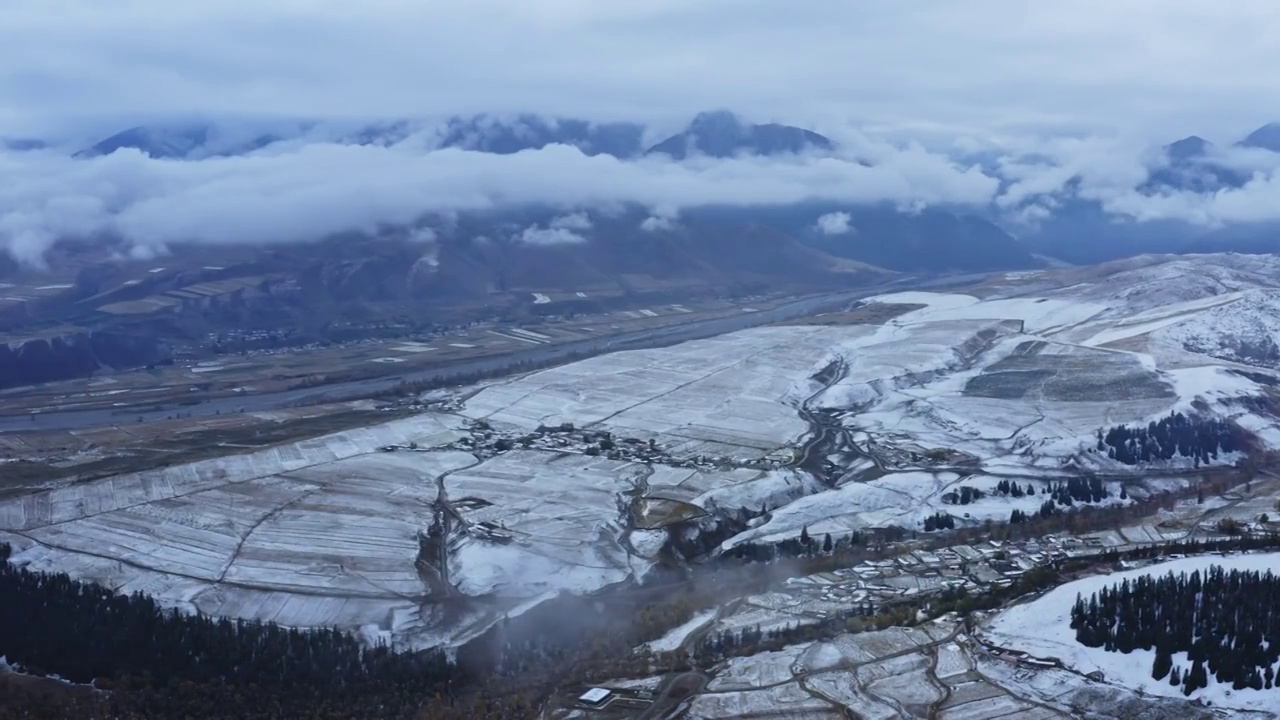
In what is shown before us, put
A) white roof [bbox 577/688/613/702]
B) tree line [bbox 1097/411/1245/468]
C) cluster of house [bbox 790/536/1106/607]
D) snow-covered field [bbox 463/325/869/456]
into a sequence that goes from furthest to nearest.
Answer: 1. snow-covered field [bbox 463/325/869/456]
2. tree line [bbox 1097/411/1245/468]
3. cluster of house [bbox 790/536/1106/607]
4. white roof [bbox 577/688/613/702]

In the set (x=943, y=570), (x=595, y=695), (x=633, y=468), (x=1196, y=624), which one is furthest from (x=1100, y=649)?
(x=633, y=468)

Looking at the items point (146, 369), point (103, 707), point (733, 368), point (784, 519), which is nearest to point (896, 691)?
point (784, 519)

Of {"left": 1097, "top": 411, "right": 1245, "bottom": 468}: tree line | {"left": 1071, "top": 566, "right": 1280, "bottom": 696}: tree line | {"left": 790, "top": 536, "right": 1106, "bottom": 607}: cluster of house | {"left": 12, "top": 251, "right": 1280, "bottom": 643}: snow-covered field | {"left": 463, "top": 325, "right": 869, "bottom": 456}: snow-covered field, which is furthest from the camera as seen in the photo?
{"left": 463, "top": 325, "right": 869, "bottom": 456}: snow-covered field

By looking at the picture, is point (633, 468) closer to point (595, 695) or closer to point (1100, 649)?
point (595, 695)

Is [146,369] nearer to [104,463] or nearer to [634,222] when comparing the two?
[104,463]

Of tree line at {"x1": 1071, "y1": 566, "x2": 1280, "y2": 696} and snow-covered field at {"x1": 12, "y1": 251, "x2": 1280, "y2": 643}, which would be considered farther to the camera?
snow-covered field at {"x1": 12, "y1": 251, "x2": 1280, "y2": 643}

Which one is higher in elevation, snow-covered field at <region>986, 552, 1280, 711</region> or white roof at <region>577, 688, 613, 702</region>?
snow-covered field at <region>986, 552, 1280, 711</region>

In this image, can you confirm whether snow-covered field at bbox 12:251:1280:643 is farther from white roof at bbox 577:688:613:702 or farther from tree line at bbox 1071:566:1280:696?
tree line at bbox 1071:566:1280:696

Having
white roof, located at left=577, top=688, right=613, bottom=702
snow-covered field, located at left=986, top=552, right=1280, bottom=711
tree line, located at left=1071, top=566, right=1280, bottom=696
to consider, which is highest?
tree line, located at left=1071, top=566, right=1280, bottom=696

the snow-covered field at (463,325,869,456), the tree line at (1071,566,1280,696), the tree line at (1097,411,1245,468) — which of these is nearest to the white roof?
the tree line at (1071,566,1280,696)
